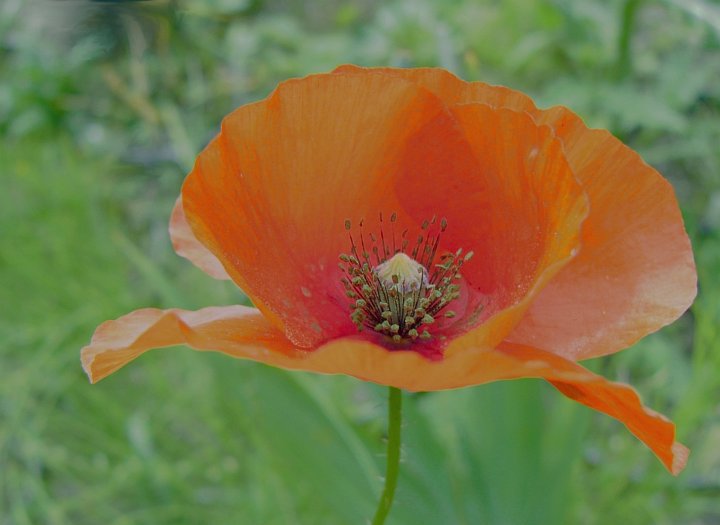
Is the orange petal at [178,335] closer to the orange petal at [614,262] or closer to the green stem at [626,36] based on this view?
the orange petal at [614,262]

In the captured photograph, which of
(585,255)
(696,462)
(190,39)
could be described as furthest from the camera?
(190,39)

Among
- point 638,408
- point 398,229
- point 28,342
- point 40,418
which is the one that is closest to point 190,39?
point 28,342

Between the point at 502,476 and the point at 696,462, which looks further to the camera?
the point at 696,462

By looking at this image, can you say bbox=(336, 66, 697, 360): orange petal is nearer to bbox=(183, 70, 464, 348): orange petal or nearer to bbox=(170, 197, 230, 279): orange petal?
bbox=(183, 70, 464, 348): orange petal

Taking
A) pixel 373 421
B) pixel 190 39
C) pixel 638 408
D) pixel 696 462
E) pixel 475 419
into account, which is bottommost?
pixel 696 462

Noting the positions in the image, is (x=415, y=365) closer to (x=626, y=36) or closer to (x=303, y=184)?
(x=303, y=184)

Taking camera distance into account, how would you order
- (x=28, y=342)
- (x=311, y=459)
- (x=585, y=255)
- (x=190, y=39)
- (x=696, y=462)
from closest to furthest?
(x=585, y=255) < (x=311, y=459) < (x=696, y=462) < (x=28, y=342) < (x=190, y=39)

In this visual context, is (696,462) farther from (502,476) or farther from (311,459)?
(311,459)
